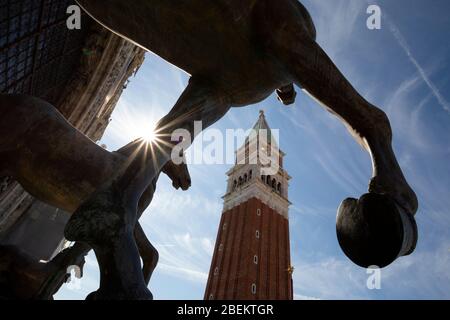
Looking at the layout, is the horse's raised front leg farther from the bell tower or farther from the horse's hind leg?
the bell tower

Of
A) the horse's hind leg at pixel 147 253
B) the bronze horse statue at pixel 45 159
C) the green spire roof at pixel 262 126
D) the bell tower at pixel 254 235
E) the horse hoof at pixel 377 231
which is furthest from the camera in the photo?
the green spire roof at pixel 262 126

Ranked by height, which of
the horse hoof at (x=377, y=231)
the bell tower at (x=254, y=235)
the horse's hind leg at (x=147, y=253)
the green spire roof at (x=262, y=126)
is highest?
the green spire roof at (x=262, y=126)

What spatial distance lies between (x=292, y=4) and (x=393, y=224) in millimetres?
1288

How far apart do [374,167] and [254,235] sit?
3695 centimetres

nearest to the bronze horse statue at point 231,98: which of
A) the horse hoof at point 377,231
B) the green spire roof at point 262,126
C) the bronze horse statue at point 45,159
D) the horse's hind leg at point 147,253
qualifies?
the horse hoof at point 377,231

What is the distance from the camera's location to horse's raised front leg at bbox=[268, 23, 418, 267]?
0.95 metres

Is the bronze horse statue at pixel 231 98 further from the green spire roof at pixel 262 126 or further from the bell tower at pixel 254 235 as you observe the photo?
the green spire roof at pixel 262 126

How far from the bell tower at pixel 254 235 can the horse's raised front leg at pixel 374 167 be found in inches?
1318

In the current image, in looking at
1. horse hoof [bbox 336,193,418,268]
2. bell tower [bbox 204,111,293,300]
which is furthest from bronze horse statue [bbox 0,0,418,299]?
bell tower [bbox 204,111,293,300]

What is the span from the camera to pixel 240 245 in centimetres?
3653

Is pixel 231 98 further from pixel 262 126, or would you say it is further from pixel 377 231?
pixel 262 126

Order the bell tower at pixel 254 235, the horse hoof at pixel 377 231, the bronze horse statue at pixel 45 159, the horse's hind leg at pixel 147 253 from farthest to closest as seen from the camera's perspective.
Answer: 1. the bell tower at pixel 254 235
2. the horse's hind leg at pixel 147 253
3. the bronze horse statue at pixel 45 159
4. the horse hoof at pixel 377 231

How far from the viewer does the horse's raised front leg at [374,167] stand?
95 cm
